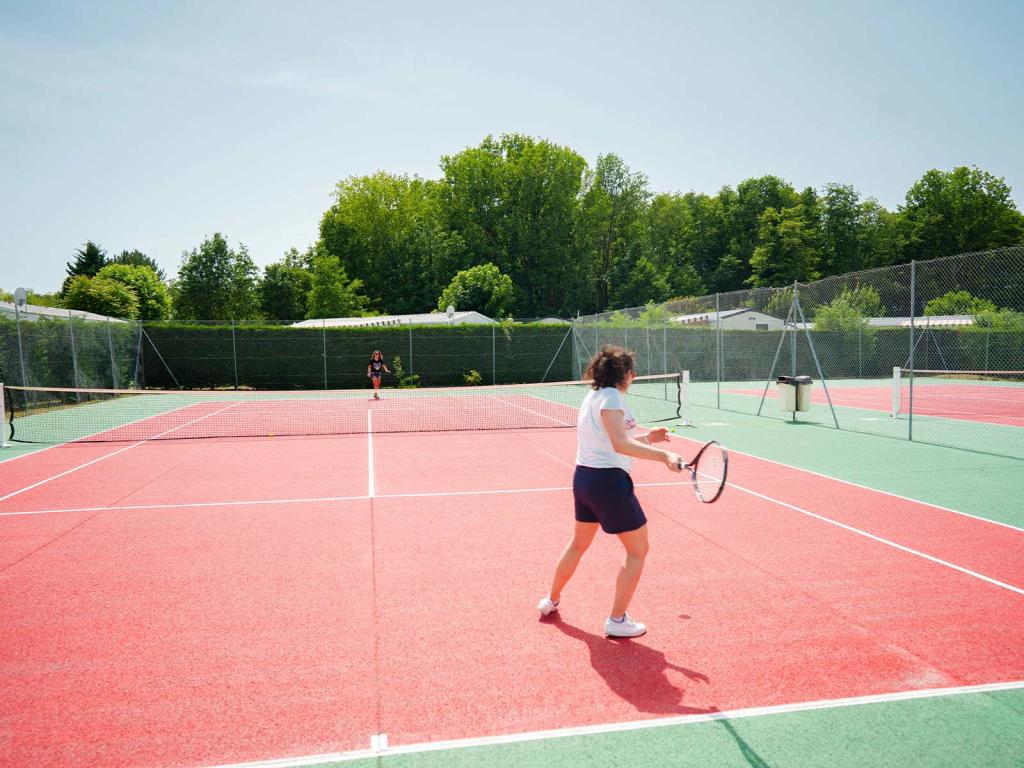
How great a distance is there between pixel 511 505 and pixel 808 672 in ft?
14.9

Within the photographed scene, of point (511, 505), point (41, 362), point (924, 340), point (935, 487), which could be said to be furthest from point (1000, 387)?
point (41, 362)

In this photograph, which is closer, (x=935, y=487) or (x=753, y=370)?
(x=935, y=487)

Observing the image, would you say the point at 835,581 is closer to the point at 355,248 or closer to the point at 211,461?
the point at 211,461

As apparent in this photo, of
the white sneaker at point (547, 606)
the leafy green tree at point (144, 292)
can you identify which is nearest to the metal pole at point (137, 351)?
the leafy green tree at point (144, 292)

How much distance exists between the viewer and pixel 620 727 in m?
3.42

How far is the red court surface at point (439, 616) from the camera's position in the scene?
360 cm

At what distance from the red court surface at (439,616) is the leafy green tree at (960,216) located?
7818 cm

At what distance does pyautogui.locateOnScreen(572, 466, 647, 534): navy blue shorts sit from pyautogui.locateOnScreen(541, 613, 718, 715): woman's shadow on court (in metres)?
0.72

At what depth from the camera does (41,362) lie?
19.2m

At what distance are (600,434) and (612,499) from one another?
0.40 metres

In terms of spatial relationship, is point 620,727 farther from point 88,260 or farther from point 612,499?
point 88,260

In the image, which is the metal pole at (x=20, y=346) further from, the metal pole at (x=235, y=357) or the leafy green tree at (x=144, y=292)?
the leafy green tree at (x=144, y=292)

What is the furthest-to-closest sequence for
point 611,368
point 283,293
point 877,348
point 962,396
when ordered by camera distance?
point 283,293, point 877,348, point 962,396, point 611,368

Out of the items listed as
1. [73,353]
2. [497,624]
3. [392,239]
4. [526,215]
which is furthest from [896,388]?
[392,239]
